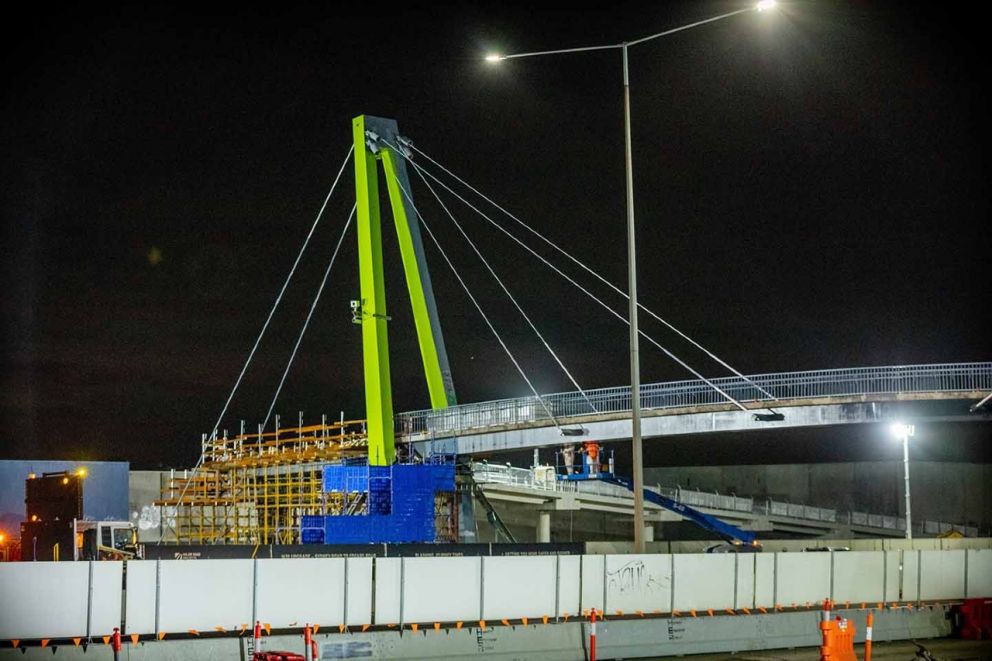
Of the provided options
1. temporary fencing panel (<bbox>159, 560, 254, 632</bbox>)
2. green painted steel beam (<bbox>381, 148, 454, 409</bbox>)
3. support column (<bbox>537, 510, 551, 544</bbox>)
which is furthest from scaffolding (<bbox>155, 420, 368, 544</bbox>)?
temporary fencing panel (<bbox>159, 560, 254, 632</bbox>)

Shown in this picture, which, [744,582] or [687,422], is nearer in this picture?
[744,582]

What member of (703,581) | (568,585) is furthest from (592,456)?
(568,585)

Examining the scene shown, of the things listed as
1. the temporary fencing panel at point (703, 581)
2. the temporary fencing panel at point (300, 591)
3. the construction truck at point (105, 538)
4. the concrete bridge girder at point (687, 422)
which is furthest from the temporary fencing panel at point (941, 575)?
the construction truck at point (105, 538)

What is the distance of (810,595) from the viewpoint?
27797 mm

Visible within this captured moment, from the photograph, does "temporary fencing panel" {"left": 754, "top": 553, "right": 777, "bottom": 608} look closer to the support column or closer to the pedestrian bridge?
the pedestrian bridge

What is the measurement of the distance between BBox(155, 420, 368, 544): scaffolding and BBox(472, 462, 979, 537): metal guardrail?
338 inches

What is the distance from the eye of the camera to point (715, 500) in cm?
7619

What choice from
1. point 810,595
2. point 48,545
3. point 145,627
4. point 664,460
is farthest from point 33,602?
point 664,460

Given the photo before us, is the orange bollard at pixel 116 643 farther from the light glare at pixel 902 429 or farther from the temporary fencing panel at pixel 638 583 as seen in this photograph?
the light glare at pixel 902 429

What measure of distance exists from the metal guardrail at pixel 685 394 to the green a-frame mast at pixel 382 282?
1397mm

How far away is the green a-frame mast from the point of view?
4775 cm

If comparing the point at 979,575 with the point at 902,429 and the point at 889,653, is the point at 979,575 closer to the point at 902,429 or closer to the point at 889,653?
the point at 889,653

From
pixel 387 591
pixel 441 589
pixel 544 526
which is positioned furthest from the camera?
pixel 544 526

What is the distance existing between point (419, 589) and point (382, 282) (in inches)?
1070
